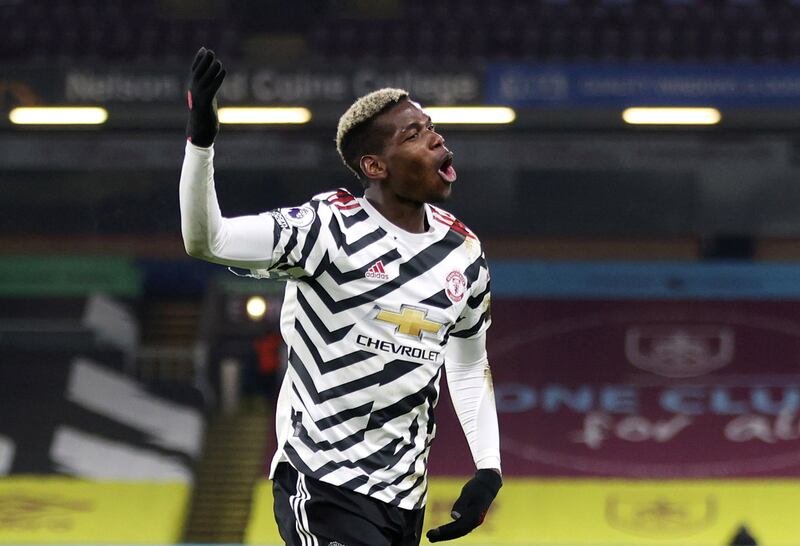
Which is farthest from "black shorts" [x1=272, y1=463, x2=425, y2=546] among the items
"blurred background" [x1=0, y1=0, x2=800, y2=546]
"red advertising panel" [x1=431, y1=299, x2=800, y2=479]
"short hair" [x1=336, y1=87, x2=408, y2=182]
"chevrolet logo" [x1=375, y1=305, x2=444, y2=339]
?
"red advertising panel" [x1=431, y1=299, x2=800, y2=479]

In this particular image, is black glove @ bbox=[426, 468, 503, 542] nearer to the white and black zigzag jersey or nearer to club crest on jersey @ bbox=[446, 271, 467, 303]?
the white and black zigzag jersey

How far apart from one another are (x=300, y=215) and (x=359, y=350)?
0.98 feet

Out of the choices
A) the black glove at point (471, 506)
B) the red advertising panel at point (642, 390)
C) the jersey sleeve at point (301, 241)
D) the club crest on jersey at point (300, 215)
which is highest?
the club crest on jersey at point (300, 215)

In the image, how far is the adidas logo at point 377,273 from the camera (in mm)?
2861

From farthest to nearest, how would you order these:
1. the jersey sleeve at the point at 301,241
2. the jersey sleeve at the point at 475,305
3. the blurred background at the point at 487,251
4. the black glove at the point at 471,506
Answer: the blurred background at the point at 487,251
the jersey sleeve at the point at 475,305
the black glove at the point at 471,506
the jersey sleeve at the point at 301,241

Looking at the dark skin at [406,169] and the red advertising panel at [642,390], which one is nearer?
the dark skin at [406,169]

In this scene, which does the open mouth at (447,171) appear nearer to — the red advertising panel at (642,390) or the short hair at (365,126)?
the short hair at (365,126)

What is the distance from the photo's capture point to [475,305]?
3070mm

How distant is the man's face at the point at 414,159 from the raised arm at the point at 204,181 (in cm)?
43

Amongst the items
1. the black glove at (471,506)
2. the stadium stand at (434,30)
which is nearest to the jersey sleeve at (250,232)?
the black glove at (471,506)

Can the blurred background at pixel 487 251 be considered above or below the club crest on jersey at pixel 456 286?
below

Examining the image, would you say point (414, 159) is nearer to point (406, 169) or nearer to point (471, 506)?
point (406, 169)

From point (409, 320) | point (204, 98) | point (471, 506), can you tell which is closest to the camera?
point (204, 98)

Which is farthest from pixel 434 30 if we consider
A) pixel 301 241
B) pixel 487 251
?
pixel 301 241
